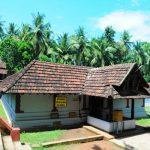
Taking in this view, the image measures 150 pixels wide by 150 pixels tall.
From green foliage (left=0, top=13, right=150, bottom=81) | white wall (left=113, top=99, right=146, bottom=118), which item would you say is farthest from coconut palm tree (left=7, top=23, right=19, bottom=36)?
white wall (left=113, top=99, right=146, bottom=118)

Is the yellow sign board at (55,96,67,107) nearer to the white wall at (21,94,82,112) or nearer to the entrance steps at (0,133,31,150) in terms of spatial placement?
the white wall at (21,94,82,112)

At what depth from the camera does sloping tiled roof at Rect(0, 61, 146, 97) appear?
61.7ft

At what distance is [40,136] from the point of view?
17.2 meters

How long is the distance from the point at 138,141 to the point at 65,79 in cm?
726

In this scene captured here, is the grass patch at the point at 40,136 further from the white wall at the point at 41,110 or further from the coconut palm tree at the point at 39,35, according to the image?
the coconut palm tree at the point at 39,35

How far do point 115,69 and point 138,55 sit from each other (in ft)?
154

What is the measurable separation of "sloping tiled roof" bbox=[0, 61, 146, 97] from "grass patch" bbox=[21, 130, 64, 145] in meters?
2.68

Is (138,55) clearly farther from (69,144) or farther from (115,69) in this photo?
(69,144)

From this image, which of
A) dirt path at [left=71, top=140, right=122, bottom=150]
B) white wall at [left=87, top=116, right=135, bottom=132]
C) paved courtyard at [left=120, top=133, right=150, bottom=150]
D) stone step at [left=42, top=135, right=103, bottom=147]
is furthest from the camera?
white wall at [left=87, top=116, right=135, bottom=132]

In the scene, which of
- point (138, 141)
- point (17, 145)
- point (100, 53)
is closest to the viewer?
point (17, 145)

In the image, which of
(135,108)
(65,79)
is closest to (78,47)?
(135,108)

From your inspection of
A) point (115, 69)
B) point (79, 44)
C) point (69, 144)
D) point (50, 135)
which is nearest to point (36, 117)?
point (50, 135)

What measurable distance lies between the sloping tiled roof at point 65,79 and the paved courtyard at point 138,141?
2991 mm

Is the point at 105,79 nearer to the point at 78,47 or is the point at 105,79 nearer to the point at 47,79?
the point at 47,79
